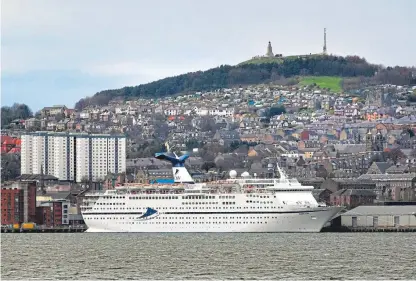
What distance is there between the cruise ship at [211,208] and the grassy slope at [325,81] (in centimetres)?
10466

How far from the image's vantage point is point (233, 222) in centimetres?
7244

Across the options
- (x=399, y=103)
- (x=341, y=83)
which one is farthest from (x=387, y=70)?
(x=399, y=103)

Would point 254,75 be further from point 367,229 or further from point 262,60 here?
point 367,229

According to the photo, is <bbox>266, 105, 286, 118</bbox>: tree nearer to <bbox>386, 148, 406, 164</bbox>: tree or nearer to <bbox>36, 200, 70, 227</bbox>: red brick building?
<bbox>386, 148, 406, 164</bbox>: tree

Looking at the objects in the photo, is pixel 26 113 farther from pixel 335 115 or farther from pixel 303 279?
pixel 303 279

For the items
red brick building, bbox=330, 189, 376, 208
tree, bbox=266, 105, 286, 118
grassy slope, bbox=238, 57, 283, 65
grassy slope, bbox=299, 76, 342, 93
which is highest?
grassy slope, bbox=238, 57, 283, 65

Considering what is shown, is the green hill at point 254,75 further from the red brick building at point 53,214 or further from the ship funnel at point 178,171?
the ship funnel at point 178,171

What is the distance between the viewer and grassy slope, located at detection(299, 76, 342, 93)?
593 ft

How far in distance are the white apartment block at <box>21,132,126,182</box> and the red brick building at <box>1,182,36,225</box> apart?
34.6m

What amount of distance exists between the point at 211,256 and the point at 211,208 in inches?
793

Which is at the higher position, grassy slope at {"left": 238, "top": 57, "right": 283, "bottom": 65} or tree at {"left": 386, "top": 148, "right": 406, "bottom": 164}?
grassy slope at {"left": 238, "top": 57, "right": 283, "bottom": 65}

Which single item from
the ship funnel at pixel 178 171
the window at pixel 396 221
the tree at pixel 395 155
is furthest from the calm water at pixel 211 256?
the tree at pixel 395 155

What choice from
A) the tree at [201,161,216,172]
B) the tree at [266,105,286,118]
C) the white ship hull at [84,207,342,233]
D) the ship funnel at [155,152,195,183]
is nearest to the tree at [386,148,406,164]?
the tree at [201,161,216,172]

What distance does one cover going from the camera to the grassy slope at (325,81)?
181 m
